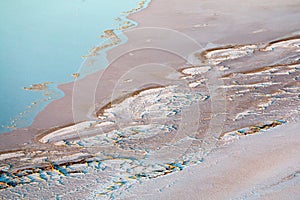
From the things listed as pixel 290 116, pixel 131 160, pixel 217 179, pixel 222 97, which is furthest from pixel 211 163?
pixel 222 97

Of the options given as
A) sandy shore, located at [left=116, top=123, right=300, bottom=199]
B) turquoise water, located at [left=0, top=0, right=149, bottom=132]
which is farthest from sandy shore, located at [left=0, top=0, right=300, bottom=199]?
turquoise water, located at [left=0, top=0, right=149, bottom=132]

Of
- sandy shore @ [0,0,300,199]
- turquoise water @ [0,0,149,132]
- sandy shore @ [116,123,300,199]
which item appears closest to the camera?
sandy shore @ [116,123,300,199]

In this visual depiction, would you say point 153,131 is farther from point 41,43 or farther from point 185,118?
point 41,43

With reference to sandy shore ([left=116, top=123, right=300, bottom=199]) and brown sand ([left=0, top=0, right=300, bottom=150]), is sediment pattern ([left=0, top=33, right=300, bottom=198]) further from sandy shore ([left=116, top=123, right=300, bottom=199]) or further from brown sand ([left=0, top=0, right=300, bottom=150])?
brown sand ([left=0, top=0, right=300, bottom=150])

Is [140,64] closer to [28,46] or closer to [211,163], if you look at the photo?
[28,46]

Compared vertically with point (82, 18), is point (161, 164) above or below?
below

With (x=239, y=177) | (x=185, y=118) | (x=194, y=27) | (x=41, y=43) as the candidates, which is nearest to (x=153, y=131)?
(x=185, y=118)

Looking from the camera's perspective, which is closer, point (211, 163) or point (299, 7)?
point (211, 163)
